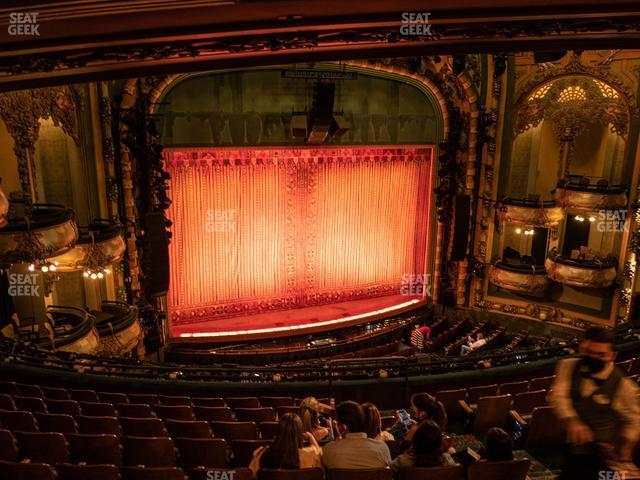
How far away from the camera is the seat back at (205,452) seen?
4.22m

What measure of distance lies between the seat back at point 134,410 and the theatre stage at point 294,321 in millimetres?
7602

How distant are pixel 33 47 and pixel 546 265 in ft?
41.5

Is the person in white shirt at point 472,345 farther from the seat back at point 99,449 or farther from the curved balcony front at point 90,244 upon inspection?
the seat back at point 99,449

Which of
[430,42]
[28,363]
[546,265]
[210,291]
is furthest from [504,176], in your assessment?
[28,363]

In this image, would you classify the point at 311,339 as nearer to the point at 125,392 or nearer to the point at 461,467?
the point at 125,392

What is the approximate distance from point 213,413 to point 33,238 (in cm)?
466

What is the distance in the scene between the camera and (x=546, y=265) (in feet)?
45.6

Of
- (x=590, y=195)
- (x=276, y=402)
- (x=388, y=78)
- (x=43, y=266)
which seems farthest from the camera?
(x=388, y=78)

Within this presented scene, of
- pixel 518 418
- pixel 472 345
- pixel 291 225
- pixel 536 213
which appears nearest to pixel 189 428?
pixel 518 418

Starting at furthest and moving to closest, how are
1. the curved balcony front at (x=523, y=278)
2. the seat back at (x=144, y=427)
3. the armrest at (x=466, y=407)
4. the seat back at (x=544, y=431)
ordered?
the curved balcony front at (x=523, y=278) < the armrest at (x=466, y=407) < the seat back at (x=144, y=427) < the seat back at (x=544, y=431)

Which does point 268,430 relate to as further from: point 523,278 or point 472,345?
point 523,278

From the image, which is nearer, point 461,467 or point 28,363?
point 461,467

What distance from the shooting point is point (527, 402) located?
17.5 feet

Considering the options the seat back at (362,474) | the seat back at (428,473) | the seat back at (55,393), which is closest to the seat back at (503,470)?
the seat back at (428,473)
